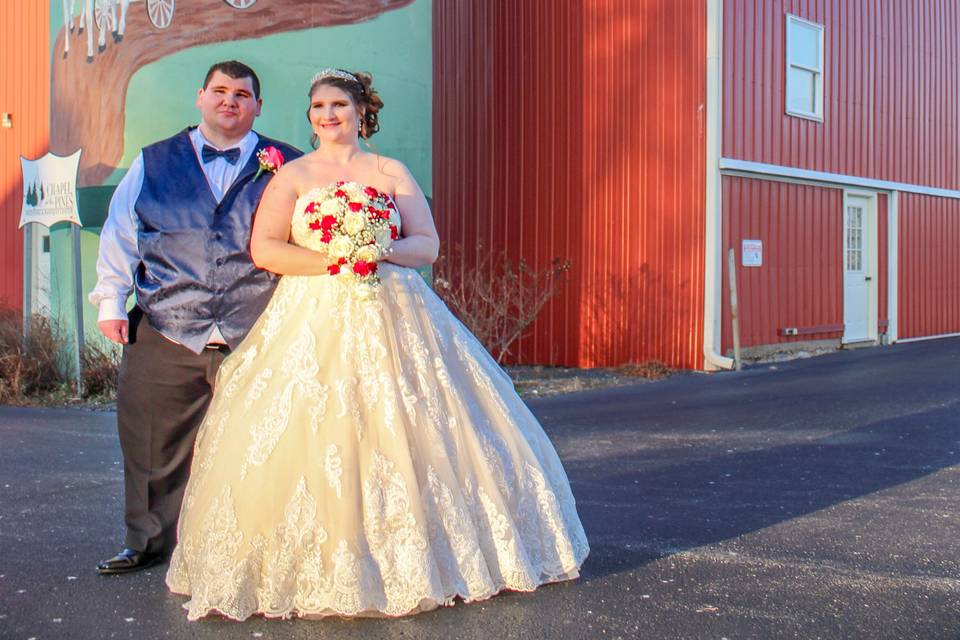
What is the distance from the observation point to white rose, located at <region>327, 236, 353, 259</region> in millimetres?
4320

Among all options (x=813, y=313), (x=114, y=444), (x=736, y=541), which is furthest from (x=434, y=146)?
(x=736, y=541)

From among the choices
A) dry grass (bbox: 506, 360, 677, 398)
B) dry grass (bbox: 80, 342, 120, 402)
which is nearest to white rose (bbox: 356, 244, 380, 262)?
dry grass (bbox: 506, 360, 677, 398)

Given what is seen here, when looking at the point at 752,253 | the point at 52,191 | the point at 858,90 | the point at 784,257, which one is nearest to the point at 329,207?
the point at 52,191

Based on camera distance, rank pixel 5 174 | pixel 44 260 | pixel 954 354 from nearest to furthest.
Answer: pixel 954 354 < pixel 44 260 < pixel 5 174

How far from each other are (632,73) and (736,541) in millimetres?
10524

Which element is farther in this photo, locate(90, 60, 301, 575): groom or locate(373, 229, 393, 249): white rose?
locate(90, 60, 301, 575): groom

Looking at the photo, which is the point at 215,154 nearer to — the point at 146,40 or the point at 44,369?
the point at 44,369

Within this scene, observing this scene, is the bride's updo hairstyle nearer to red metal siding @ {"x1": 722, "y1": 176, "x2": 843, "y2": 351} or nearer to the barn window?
red metal siding @ {"x1": 722, "y1": 176, "x2": 843, "y2": 351}

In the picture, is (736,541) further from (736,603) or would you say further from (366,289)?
(366,289)

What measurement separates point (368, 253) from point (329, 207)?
0.84 ft

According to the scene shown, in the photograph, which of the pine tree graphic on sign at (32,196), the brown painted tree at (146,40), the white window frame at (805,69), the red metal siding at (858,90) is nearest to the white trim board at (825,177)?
the red metal siding at (858,90)

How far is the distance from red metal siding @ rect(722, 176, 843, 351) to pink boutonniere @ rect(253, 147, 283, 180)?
34.2ft

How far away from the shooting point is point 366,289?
4.41 meters

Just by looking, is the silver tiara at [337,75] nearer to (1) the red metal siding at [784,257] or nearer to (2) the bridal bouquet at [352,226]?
(2) the bridal bouquet at [352,226]
